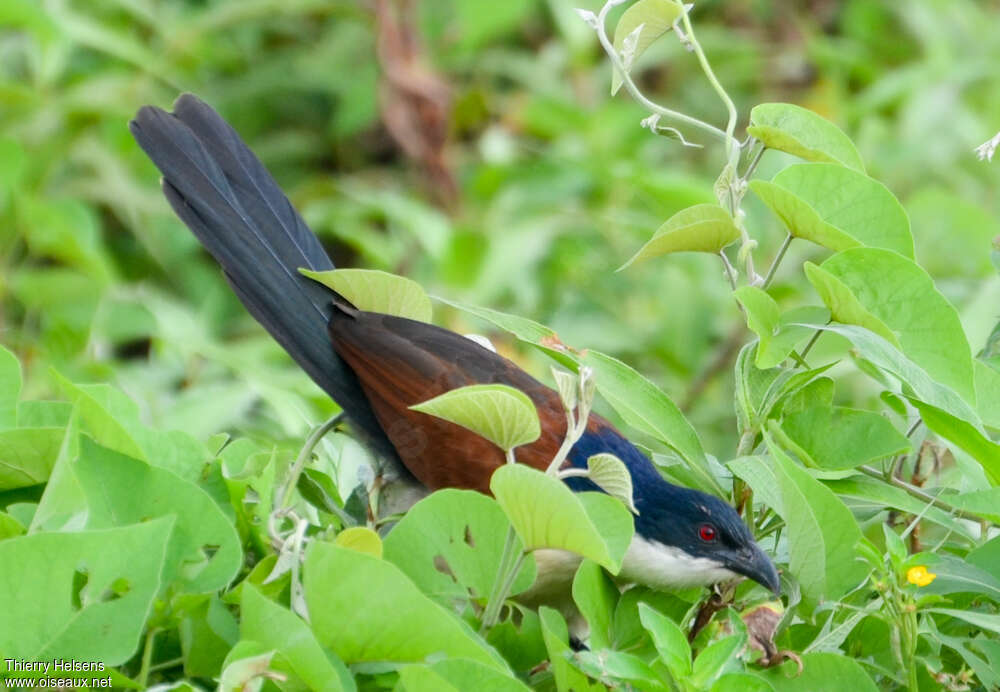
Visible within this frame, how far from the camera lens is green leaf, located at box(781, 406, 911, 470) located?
1523mm

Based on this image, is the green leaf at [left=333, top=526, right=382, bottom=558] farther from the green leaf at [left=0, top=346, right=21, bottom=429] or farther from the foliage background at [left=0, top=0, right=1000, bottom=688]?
the foliage background at [left=0, top=0, right=1000, bottom=688]

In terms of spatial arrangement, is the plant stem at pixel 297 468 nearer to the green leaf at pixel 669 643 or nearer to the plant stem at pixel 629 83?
the green leaf at pixel 669 643

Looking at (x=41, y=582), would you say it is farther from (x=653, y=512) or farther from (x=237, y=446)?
(x=653, y=512)

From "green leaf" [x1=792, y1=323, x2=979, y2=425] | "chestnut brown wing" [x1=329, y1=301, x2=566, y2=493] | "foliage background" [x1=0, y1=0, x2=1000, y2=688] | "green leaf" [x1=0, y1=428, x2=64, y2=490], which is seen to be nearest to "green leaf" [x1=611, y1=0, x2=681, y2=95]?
"green leaf" [x1=792, y1=323, x2=979, y2=425]

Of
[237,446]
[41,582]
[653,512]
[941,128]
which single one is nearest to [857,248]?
[653,512]

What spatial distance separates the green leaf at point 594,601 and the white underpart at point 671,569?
19cm

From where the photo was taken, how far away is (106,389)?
1.54 m

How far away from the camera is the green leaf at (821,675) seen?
1326 mm

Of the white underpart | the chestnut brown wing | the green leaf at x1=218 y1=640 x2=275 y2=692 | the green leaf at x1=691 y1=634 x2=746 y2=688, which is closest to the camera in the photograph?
the green leaf at x1=218 y1=640 x2=275 y2=692

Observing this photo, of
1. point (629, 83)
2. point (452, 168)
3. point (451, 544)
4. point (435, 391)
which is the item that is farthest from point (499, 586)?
point (452, 168)

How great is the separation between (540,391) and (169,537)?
957mm

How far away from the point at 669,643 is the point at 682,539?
1.86 ft

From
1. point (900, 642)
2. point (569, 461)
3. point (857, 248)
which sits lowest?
point (569, 461)

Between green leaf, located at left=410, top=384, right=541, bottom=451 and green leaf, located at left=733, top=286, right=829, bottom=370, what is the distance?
0.30 m
